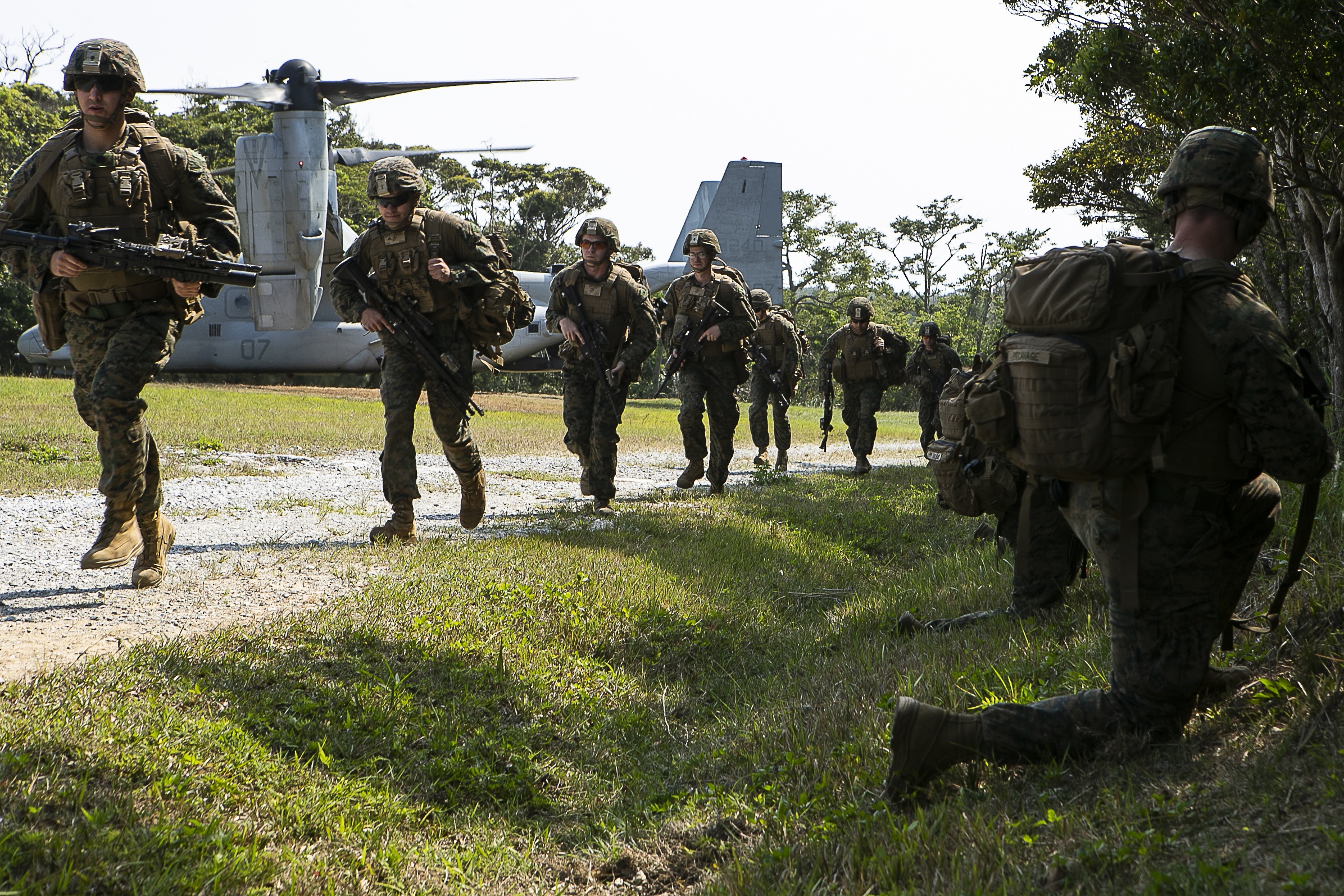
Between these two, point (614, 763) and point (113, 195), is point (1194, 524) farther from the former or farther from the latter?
point (113, 195)

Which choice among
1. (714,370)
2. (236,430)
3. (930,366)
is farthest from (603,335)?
(236,430)

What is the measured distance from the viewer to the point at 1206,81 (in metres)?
6.84

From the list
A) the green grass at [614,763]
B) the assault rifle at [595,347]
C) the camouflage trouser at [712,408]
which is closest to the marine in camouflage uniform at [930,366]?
the camouflage trouser at [712,408]

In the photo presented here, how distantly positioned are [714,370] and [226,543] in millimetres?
5049

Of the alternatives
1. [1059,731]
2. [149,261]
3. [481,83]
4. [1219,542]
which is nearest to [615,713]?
[1059,731]

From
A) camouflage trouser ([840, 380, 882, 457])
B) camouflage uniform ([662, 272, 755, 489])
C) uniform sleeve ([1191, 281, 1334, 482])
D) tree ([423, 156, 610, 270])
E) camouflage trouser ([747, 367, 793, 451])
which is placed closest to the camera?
uniform sleeve ([1191, 281, 1334, 482])

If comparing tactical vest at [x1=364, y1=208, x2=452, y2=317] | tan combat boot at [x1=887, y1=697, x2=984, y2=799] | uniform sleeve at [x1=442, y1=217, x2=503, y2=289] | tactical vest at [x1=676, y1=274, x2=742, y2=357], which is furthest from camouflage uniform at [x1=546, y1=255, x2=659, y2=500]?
tan combat boot at [x1=887, y1=697, x2=984, y2=799]

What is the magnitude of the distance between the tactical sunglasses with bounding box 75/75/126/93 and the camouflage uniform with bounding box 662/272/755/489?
577 cm

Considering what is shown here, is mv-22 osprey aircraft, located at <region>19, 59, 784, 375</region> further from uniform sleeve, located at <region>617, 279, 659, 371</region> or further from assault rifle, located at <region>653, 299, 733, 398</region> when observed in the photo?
uniform sleeve, located at <region>617, 279, 659, 371</region>

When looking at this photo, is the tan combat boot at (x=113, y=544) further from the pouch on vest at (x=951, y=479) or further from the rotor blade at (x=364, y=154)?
the rotor blade at (x=364, y=154)

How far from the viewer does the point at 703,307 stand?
1005cm

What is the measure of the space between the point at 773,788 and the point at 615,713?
105 cm

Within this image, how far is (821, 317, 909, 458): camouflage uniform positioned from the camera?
13.6 m

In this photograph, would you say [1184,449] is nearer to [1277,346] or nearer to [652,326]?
[1277,346]
